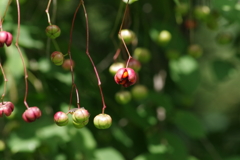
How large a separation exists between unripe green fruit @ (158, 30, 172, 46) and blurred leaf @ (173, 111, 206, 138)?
34 centimetres

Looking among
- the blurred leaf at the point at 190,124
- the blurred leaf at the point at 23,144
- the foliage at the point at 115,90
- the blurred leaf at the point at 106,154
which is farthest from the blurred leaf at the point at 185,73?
the blurred leaf at the point at 23,144

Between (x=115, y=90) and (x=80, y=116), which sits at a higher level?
(x=115, y=90)

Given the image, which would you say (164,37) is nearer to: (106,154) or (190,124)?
(190,124)

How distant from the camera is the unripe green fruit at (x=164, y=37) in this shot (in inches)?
70.0

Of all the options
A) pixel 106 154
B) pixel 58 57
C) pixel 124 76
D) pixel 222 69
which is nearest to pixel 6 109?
pixel 58 57

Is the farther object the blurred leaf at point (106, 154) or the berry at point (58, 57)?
the blurred leaf at point (106, 154)

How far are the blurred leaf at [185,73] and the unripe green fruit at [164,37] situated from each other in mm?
136

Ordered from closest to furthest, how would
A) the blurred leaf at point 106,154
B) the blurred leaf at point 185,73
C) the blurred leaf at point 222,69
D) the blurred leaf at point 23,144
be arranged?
1. the blurred leaf at point 23,144
2. the blurred leaf at point 106,154
3. the blurred leaf at point 185,73
4. the blurred leaf at point 222,69

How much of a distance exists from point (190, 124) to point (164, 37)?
1.37 feet

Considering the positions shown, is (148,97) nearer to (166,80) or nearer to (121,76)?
(166,80)

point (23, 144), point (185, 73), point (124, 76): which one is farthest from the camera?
point (185, 73)

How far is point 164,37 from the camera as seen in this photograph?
1779 millimetres

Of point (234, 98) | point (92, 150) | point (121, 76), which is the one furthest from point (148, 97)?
point (234, 98)

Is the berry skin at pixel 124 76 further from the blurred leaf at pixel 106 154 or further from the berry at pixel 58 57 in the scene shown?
the blurred leaf at pixel 106 154
